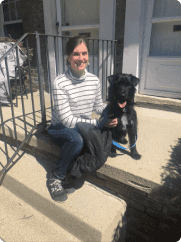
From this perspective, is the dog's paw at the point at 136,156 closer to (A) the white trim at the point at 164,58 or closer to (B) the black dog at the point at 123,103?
(B) the black dog at the point at 123,103

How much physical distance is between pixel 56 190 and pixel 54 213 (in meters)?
0.25

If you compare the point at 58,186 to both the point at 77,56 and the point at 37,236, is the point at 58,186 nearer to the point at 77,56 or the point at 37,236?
the point at 37,236

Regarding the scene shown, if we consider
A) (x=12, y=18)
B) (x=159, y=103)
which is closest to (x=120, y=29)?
(x=159, y=103)

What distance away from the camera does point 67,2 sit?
15.2 ft

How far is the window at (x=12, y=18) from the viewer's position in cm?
570

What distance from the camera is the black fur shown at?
1945mm

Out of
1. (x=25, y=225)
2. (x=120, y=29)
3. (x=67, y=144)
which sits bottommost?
(x=25, y=225)

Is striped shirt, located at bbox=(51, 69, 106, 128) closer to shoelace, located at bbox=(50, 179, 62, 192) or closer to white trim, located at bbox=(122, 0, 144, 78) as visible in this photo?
shoelace, located at bbox=(50, 179, 62, 192)

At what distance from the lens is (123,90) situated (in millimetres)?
1932

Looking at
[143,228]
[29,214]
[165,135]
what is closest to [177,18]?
[165,135]

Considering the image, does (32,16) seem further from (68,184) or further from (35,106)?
(68,184)

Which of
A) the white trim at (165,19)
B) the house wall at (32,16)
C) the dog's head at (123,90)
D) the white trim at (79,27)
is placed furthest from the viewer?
the house wall at (32,16)

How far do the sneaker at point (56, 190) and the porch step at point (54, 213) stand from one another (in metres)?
0.05

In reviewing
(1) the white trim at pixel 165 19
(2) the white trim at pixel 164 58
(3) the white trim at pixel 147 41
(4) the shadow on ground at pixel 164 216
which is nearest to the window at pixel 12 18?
(3) the white trim at pixel 147 41
